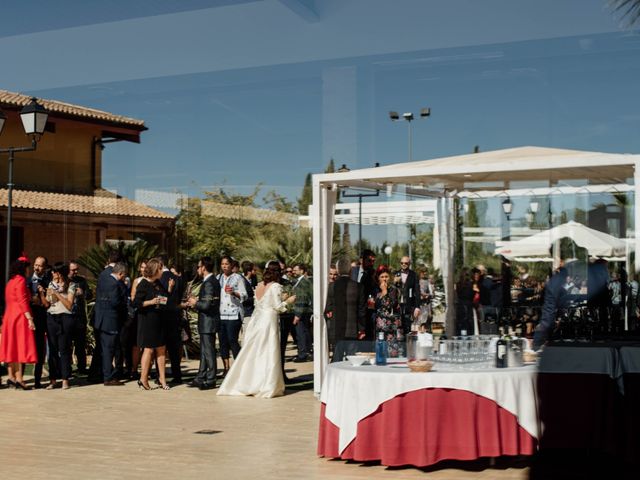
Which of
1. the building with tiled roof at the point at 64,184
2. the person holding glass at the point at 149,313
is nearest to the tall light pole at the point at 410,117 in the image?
the person holding glass at the point at 149,313

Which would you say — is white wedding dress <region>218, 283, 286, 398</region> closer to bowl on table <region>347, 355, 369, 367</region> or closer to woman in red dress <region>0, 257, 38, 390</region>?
woman in red dress <region>0, 257, 38, 390</region>

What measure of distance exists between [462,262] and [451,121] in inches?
94.7

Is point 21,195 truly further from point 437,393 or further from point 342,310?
point 437,393

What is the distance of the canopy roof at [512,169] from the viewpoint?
891 cm

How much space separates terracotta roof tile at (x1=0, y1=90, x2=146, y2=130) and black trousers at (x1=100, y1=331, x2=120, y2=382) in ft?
33.7

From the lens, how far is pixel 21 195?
20953 millimetres

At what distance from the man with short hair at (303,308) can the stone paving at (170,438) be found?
7.89ft

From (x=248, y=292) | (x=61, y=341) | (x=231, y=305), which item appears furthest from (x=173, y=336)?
(x=61, y=341)

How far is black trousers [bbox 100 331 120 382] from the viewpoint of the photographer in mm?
11695

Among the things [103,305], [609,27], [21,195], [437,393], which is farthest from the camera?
[21,195]

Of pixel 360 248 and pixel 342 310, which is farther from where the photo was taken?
pixel 360 248

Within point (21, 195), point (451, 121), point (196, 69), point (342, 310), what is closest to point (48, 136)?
point (21, 195)

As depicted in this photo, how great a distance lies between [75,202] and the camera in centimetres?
2194

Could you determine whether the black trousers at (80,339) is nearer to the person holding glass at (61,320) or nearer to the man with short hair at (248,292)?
the person holding glass at (61,320)
